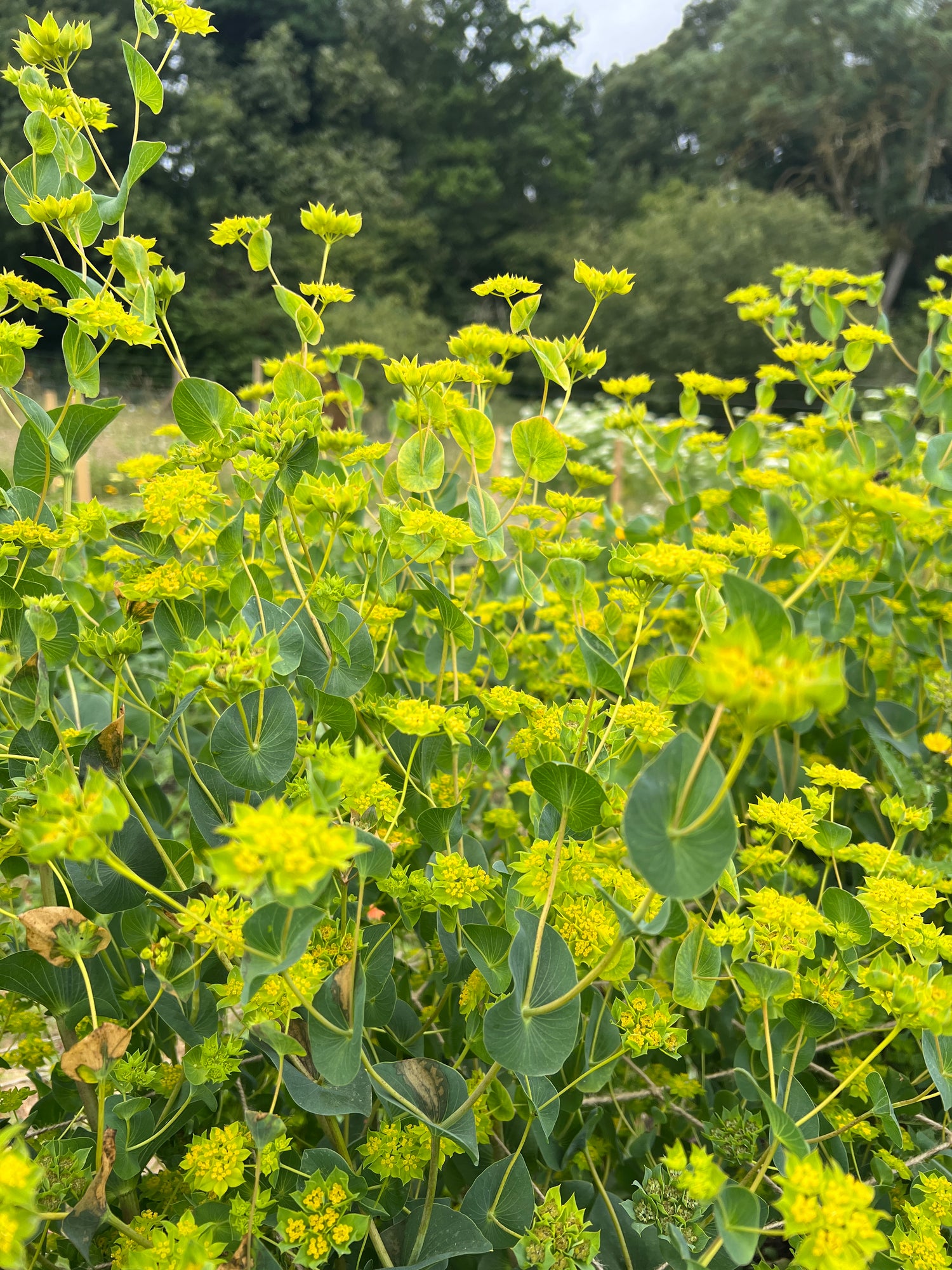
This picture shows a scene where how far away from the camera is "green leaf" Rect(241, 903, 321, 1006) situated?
0.44 metres

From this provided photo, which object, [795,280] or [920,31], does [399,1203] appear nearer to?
[795,280]

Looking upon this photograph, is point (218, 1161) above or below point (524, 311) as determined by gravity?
below

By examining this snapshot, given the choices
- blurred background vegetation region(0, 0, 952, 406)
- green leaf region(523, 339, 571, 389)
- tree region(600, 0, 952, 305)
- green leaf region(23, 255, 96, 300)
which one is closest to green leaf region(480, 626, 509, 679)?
green leaf region(523, 339, 571, 389)

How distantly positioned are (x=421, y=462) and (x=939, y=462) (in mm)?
749

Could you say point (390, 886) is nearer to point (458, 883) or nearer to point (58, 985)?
point (458, 883)

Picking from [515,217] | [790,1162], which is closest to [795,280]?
[790,1162]

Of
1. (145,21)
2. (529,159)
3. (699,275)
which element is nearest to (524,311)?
(145,21)

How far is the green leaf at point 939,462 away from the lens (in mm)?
1115

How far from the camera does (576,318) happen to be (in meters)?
13.3

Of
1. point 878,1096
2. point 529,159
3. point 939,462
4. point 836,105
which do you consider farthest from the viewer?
point 529,159

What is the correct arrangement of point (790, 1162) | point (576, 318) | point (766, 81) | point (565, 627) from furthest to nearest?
point (766, 81), point (576, 318), point (565, 627), point (790, 1162)

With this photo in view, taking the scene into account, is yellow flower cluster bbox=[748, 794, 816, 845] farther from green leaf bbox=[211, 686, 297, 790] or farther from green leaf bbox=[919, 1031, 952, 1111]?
green leaf bbox=[211, 686, 297, 790]

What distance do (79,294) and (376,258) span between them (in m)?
14.7

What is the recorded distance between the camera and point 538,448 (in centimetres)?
86
